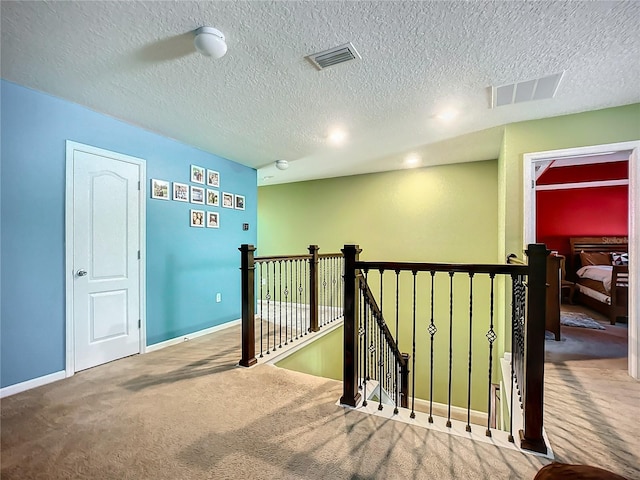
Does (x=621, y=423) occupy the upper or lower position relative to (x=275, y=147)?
lower

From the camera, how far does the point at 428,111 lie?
280cm

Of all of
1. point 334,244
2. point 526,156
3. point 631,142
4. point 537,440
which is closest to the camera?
point 537,440

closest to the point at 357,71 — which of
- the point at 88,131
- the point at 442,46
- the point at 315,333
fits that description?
the point at 442,46

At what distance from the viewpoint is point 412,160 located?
4547 millimetres

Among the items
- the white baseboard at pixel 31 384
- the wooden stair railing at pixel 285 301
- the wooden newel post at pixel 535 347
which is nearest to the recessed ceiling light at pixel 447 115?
the wooden newel post at pixel 535 347

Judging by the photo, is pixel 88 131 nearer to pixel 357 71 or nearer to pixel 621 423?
pixel 357 71

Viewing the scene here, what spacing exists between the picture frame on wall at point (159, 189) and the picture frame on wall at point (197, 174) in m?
0.38

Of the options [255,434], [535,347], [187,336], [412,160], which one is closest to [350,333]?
[255,434]

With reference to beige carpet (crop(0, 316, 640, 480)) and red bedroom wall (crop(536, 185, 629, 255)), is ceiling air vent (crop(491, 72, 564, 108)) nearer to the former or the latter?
beige carpet (crop(0, 316, 640, 480))

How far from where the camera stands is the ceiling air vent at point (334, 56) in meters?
1.91

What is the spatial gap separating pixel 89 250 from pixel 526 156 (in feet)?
14.3

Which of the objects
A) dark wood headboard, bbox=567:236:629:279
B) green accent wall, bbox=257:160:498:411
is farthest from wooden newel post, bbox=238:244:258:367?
dark wood headboard, bbox=567:236:629:279

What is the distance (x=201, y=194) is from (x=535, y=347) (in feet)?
12.3

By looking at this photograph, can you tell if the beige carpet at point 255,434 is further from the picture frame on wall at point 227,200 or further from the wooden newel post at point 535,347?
the picture frame on wall at point 227,200
